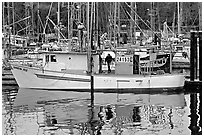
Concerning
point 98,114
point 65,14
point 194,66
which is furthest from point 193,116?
point 65,14

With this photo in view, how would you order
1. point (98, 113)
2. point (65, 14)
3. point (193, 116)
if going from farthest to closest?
point (65, 14)
point (98, 113)
point (193, 116)

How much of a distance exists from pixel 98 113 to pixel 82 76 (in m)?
7.18

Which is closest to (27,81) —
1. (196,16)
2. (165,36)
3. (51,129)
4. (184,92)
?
(184,92)

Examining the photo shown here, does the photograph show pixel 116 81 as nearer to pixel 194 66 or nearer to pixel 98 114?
pixel 194 66

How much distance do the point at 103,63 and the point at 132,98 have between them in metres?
7.27

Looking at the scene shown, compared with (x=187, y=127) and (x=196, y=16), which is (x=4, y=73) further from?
(x=196, y=16)

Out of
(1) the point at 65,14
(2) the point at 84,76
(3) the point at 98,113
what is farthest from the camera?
(1) the point at 65,14

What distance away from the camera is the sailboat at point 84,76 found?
25.8 meters

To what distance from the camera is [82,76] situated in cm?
2580

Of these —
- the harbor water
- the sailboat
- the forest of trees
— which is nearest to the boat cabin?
the sailboat

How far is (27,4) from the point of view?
162 ft

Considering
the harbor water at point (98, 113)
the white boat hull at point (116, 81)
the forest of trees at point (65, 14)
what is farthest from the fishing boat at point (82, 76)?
the forest of trees at point (65, 14)

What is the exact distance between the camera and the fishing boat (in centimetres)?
2575

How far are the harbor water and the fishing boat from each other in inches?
23.8
